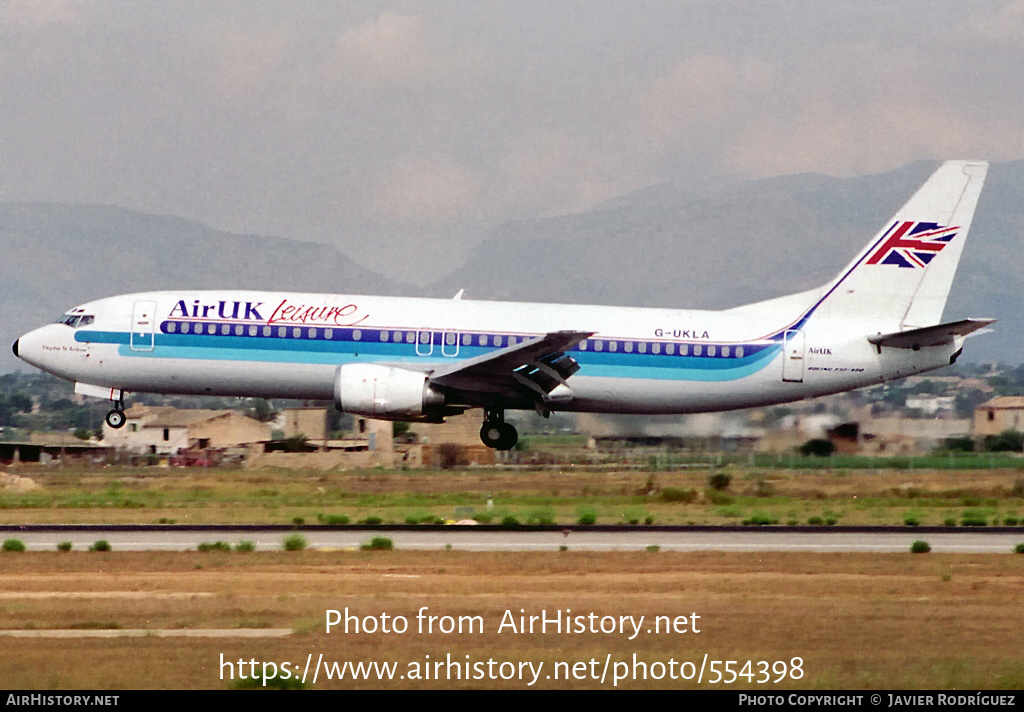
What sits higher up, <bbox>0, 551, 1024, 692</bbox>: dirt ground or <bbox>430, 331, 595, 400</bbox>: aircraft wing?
<bbox>430, 331, 595, 400</bbox>: aircraft wing

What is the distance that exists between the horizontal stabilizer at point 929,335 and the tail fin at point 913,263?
39.4 inches

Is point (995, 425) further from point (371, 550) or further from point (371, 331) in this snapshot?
point (371, 550)

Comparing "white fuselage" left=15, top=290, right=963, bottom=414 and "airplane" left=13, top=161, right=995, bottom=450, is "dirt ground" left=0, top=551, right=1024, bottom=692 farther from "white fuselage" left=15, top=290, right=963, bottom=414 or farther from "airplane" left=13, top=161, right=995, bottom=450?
"white fuselage" left=15, top=290, right=963, bottom=414

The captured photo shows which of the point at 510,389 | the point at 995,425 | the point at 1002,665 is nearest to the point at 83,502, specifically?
the point at 510,389

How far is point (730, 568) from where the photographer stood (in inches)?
831

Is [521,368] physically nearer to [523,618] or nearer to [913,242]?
[913,242]

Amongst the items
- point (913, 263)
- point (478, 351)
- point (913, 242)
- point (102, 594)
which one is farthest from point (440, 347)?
point (102, 594)

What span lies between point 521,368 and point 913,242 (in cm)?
1064

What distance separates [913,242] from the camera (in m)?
32.9

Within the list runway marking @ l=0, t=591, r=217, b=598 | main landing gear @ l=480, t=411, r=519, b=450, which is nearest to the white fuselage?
main landing gear @ l=480, t=411, r=519, b=450

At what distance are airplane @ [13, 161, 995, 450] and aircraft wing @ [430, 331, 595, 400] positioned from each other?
47 millimetres

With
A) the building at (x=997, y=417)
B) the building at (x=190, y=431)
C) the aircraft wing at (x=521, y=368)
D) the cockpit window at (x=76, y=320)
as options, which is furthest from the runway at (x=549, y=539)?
the building at (x=190, y=431)

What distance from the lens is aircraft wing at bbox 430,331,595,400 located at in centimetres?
2811

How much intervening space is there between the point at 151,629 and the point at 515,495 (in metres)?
21.1
